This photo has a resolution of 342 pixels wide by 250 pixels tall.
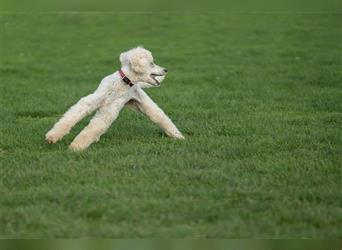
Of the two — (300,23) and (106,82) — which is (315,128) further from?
(300,23)

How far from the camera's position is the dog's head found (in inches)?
322

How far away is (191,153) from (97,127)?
1.11 metres

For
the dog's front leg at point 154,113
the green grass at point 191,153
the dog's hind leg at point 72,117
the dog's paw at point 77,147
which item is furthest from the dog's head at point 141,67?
the dog's paw at point 77,147

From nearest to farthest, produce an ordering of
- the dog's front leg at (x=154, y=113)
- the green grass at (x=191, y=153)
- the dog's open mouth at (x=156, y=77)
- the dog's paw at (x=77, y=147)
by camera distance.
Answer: the green grass at (x=191, y=153) < the dog's paw at (x=77, y=147) < the dog's open mouth at (x=156, y=77) < the dog's front leg at (x=154, y=113)

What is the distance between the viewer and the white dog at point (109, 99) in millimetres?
8164

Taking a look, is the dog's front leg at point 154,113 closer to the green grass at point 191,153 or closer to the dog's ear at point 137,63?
the green grass at point 191,153

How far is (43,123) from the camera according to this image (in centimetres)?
982

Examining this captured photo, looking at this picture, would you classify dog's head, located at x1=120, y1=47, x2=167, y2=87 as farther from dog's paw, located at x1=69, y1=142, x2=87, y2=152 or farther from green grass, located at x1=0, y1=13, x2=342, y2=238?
dog's paw, located at x1=69, y1=142, x2=87, y2=152

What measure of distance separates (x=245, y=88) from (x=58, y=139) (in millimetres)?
5241

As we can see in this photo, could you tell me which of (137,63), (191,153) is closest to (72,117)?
(137,63)

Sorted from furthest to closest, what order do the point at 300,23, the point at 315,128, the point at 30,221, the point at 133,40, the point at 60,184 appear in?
the point at 300,23
the point at 133,40
the point at 315,128
the point at 60,184
the point at 30,221

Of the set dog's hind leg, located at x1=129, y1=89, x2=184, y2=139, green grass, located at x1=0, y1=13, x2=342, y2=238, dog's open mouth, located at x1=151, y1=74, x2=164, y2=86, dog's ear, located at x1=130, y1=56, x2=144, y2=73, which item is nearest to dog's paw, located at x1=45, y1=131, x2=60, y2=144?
green grass, located at x1=0, y1=13, x2=342, y2=238

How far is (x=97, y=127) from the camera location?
819cm

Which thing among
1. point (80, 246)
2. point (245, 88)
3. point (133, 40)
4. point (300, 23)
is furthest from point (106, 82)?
point (300, 23)
